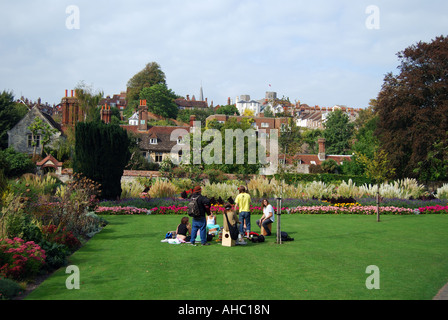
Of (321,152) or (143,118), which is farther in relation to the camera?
(321,152)

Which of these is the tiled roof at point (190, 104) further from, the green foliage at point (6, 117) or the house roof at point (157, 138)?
the green foliage at point (6, 117)

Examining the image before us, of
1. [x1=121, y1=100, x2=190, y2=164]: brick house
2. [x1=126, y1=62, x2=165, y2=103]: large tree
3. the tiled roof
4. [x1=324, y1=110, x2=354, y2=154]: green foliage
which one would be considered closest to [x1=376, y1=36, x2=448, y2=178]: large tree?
[x1=121, y1=100, x2=190, y2=164]: brick house

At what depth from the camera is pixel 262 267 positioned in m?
9.39

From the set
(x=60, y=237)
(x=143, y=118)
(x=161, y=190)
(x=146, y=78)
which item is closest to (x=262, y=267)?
(x=60, y=237)

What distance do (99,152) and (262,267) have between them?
13833mm

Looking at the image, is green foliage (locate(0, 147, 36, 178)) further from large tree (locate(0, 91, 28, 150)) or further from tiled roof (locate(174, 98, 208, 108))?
tiled roof (locate(174, 98, 208, 108))

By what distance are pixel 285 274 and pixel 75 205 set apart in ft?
27.0

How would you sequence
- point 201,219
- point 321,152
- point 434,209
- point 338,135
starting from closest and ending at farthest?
point 201,219, point 434,209, point 321,152, point 338,135

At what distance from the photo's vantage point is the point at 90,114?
137ft

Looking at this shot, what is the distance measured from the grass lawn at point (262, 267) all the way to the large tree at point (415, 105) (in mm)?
18092

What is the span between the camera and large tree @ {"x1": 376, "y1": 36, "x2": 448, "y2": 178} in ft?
102

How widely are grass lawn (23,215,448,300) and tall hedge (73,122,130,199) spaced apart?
631cm

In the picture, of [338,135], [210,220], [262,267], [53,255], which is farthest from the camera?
[338,135]

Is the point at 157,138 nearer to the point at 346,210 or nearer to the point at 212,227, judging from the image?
the point at 346,210
